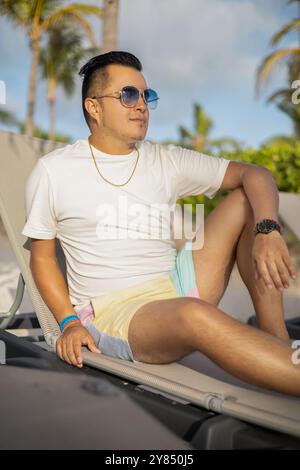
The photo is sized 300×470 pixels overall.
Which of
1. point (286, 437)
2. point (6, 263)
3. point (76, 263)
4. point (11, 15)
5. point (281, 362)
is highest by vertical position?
point (11, 15)

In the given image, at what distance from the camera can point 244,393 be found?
5.66ft

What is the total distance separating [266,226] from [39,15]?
68.6 ft

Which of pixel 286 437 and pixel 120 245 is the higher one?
pixel 120 245


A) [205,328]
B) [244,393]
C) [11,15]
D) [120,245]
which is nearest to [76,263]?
[120,245]

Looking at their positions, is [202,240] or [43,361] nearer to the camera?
[43,361]

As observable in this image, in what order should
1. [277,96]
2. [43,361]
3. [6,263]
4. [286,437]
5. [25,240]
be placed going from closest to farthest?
[286,437] → [43,361] → [25,240] → [6,263] → [277,96]

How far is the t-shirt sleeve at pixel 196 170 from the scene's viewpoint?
251 centimetres

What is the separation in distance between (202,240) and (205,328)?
0.70 meters

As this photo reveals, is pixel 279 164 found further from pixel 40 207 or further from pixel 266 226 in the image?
pixel 40 207

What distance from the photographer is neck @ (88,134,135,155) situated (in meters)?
2.40

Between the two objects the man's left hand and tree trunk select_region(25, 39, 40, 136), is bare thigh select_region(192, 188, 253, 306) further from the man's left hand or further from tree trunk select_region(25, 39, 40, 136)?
tree trunk select_region(25, 39, 40, 136)

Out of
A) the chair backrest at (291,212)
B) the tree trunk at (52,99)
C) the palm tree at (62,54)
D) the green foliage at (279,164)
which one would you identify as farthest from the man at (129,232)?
the tree trunk at (52,99)

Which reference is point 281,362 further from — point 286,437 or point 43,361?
point 43,361

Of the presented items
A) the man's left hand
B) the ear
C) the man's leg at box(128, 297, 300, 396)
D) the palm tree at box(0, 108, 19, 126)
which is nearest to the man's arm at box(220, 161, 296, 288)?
the man's left hand
